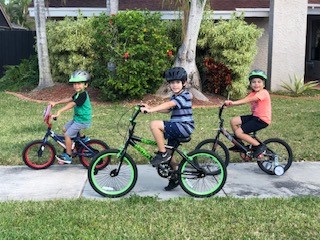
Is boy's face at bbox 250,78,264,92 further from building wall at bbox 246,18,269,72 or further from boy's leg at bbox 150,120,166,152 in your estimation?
building wall at bbox 246,18,269,72

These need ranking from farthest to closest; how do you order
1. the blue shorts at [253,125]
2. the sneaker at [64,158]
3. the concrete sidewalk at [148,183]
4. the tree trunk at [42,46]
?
1. the tree trunk at [42,46]
2. the sneaker at [64,158]
3. the blue shorts at [253,125]
4. the concrete sidewalk at [148,183]

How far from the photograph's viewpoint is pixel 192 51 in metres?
13.1

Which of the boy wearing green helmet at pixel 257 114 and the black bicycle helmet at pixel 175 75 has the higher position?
the black bicycle helmet at pixel 175 75

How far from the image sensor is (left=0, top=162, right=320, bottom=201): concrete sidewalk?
17.5 feet

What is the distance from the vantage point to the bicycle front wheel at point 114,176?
5156mm

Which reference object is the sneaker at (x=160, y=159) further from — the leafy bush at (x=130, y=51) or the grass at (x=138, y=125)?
the leafy bush at (x=130, y=51)

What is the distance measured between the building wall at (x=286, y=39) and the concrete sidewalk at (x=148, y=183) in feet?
31.1

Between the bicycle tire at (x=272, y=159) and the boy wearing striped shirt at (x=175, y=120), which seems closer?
the boy wearing striped shirt at (x=175, y=120)

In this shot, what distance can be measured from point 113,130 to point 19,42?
1197cm

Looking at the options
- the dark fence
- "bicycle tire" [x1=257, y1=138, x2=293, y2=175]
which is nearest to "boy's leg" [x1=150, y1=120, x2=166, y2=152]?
"bicycle tire" [x1=257, y1=138, x2=293, y2=175]

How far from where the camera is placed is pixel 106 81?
12.3m

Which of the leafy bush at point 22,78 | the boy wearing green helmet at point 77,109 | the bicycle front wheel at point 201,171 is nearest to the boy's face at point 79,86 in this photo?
the boy wearing green helmet at point 77,109

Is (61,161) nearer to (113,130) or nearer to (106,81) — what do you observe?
(113,130)

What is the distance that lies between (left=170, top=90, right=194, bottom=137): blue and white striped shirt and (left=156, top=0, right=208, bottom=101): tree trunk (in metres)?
7.81
